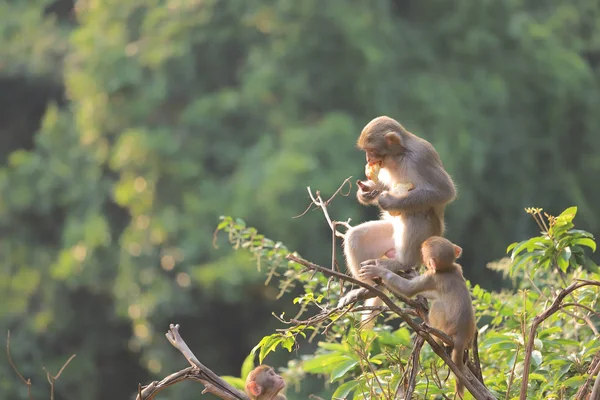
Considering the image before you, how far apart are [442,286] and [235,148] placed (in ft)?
34.0

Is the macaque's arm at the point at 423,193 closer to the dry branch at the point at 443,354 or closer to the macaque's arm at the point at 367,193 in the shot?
the macaque's arm at the point at 367,193

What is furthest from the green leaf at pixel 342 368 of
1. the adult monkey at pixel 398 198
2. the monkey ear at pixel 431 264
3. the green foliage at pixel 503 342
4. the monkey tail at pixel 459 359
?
the monkey tail at pixel 459 359

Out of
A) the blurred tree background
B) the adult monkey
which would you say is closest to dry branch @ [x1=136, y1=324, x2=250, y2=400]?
the adult monkey

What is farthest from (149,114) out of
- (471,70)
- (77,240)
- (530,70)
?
(530,70)

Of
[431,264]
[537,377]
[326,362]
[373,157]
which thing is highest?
[373,157]

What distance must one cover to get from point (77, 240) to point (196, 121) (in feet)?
7.59

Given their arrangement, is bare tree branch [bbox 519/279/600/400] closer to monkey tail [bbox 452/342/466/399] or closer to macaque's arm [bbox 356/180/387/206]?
monkey tail [bbox 452/342/466/399]

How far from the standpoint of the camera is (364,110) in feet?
45.1

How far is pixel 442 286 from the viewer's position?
326 centimetres

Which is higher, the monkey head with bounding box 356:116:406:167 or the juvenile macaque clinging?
the monkey head with bounding box 356:116:406:167

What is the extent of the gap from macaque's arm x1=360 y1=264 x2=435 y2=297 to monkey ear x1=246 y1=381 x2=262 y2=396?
863 mm

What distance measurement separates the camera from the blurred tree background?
41.9ft

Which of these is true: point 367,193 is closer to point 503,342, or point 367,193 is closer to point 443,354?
point 503,342

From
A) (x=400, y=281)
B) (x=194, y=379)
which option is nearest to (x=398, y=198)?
(x=400, y=281)
